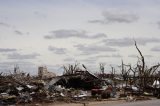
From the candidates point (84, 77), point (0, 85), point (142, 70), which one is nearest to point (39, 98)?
point (0, 85)

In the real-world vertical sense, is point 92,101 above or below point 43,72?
below

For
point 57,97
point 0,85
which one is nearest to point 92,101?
point 57,97

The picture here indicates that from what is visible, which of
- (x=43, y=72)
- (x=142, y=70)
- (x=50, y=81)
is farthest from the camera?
(x=43, y=72)

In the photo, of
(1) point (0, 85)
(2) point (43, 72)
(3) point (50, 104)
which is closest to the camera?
(3) point (50, 104)

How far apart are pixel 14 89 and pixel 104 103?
6.96 meters

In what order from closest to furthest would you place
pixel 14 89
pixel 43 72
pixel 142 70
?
pixel 14 89 → pixel 142 70 → pixel 43 72

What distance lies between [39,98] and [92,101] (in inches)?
143

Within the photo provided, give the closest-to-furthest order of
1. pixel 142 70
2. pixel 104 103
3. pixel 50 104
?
pixel 50 104 → pixel 104 103 → pixel 142 70

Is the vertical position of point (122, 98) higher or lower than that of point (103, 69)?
lower

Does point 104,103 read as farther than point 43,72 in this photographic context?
No

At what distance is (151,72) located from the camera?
39750 mm

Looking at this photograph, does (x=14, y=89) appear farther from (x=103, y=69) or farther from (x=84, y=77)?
(x=103, y=69)

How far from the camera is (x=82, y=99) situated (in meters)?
26.5

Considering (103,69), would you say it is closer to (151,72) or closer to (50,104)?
(151,72)
